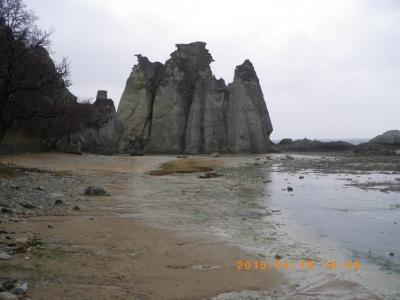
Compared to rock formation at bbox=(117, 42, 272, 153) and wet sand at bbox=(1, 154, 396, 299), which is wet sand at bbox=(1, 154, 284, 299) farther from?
rock formation at bbox=(117, 42, 272, 153)

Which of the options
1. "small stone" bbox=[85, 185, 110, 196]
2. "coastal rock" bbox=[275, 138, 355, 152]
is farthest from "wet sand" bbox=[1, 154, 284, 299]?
"coastal rock" bbox=[275, 138, 355, 152]

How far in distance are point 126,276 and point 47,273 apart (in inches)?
44.4

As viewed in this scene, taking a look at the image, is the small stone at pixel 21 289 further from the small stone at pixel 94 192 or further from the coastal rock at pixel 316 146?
the coastal rock at pixel 316 146

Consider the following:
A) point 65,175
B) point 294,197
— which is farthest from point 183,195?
point 65,175

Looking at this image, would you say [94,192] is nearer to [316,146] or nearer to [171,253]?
[171,253]

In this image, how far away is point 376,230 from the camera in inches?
443

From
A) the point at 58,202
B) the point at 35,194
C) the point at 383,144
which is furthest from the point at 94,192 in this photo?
the point at 383,144
